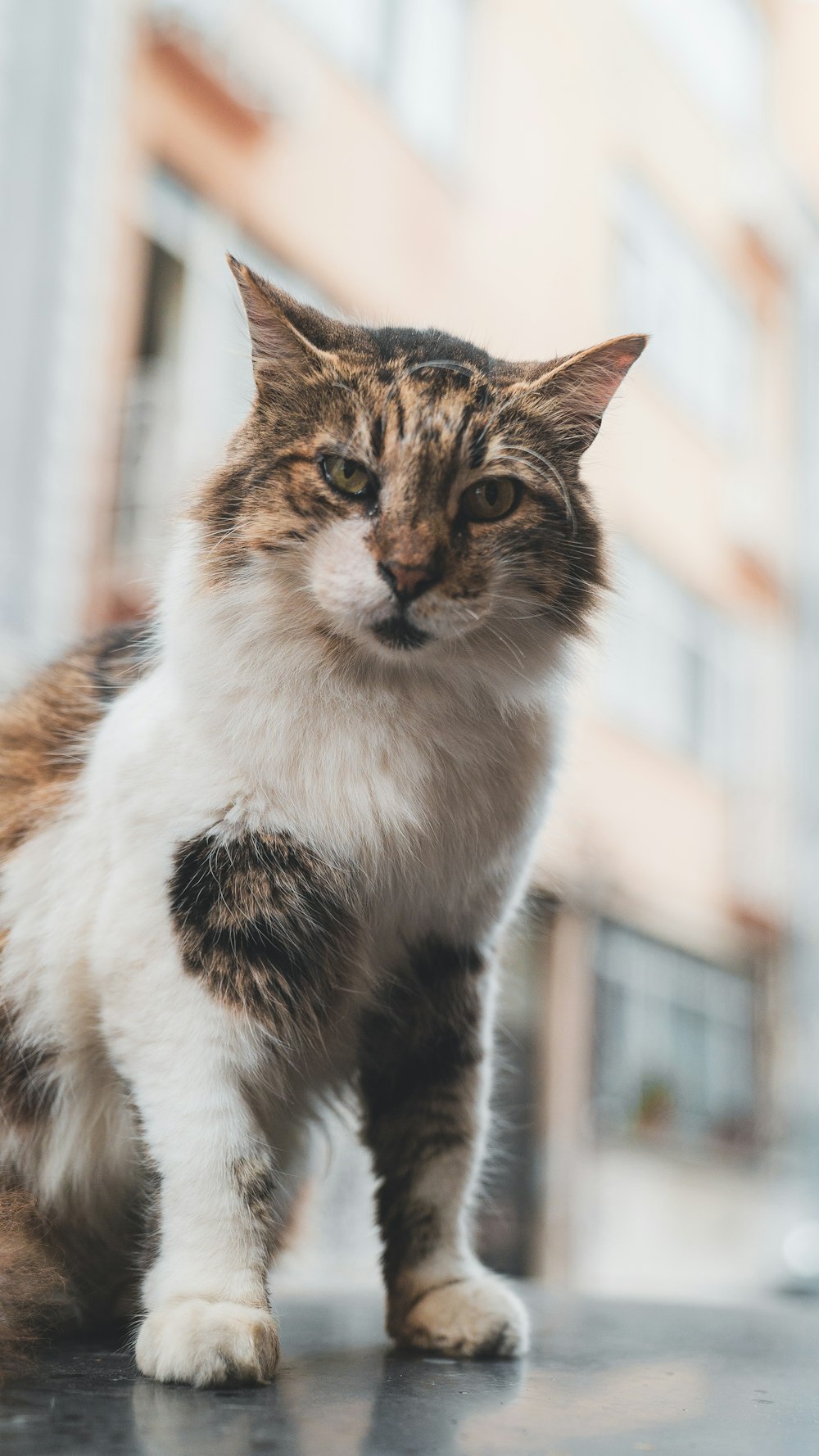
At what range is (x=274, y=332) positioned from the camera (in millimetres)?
1151

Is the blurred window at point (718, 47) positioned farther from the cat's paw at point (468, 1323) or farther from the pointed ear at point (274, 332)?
the cat's paw at point (468, 1323)

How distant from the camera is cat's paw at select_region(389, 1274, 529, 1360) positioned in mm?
1131

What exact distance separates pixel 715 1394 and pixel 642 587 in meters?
5.45

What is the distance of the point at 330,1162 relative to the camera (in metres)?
1.42

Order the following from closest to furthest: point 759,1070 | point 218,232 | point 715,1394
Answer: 1. point 715,1394
2. point 218,232
3. point 759,1070

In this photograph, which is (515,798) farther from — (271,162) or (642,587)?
(642,587)

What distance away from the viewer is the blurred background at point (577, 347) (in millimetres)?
3494

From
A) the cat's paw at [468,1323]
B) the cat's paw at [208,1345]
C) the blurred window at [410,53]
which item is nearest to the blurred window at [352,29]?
the blurred window at [410,53]

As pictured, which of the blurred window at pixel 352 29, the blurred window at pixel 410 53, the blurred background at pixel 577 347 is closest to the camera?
the blurred background at pixel 577 347

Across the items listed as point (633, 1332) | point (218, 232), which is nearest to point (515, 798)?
point (633, 1332)

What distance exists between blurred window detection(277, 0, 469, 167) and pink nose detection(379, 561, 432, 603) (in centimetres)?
422

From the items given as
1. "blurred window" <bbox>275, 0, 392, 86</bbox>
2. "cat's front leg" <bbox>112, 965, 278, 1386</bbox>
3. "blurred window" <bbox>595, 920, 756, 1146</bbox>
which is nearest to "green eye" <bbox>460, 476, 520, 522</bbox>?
"cat's front leg" <bbox>112, 965, 278, 1386</bbox>

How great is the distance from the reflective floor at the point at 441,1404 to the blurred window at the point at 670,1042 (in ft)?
16.3

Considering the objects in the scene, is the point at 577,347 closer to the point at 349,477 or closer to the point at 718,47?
the point at 349,477
